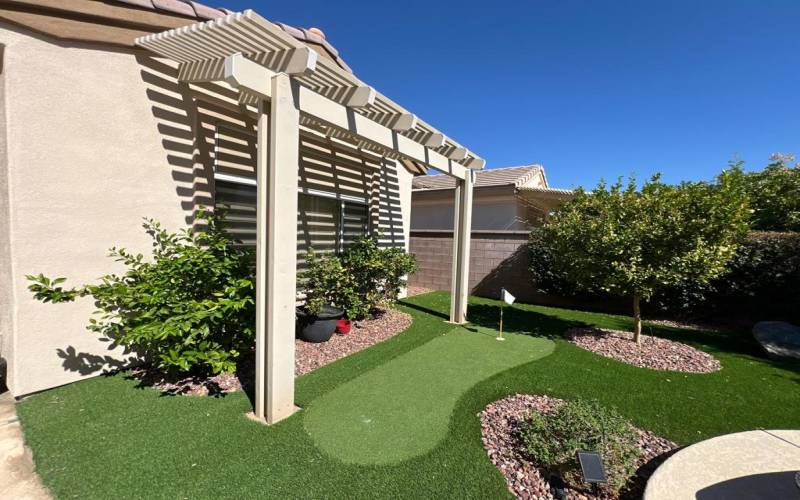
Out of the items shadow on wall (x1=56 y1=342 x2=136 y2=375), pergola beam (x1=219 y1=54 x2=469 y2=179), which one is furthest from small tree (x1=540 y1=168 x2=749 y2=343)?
shadow on wall (x1=56 y1=342 x2=136 y2=375)

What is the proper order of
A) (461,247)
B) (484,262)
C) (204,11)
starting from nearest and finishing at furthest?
(204,11) < (461,247) < (484,262)

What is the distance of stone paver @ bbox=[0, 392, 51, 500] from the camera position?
2270 millimetres

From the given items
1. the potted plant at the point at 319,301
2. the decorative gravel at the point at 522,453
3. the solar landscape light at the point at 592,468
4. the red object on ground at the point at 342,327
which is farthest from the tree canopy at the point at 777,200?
the potted plant at the point at 319,301

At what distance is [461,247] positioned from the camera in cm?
727

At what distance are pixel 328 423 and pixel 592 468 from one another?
2271mm

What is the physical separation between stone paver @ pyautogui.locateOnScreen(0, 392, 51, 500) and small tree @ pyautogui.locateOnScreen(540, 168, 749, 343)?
7.00m

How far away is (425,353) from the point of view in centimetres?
534

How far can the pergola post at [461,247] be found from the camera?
7.21 meters

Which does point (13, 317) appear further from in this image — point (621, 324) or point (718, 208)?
point (621, 324)

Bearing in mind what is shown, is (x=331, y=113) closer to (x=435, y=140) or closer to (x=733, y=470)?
(x=435, y=140)

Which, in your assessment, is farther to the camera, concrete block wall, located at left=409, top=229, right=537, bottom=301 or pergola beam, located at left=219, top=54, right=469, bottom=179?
concrete block wall, located at left=409, top=229, right=537, bottom=301

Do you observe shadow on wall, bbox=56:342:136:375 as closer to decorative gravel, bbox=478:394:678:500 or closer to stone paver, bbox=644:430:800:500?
decorative gravel, bbox=478:394:678:500

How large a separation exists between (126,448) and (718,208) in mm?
7779

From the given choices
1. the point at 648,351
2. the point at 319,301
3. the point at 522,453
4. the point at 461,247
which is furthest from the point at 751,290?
the point at 319,301
